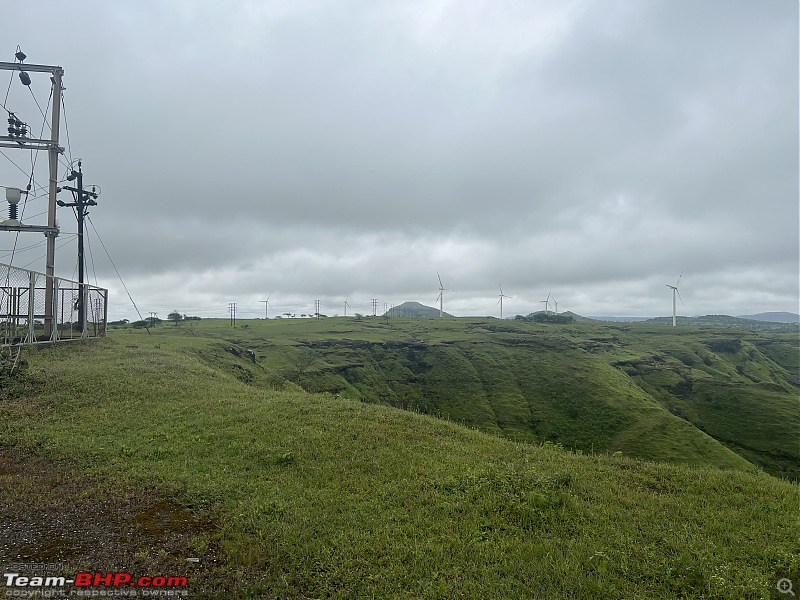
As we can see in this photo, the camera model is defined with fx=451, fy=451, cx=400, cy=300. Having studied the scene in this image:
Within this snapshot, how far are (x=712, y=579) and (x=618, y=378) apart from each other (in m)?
92.5

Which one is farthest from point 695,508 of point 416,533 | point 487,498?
point 416,533

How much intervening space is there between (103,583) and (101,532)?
180cm

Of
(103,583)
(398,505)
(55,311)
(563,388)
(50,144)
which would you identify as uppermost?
(50,144)

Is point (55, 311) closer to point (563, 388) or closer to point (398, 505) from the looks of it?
point (398, 505)

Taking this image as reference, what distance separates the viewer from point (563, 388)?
277 feet

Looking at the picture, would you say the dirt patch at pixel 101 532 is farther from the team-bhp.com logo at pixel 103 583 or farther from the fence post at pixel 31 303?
the fence post at pixel 31 303

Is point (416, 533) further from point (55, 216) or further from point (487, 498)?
point (55, 216)

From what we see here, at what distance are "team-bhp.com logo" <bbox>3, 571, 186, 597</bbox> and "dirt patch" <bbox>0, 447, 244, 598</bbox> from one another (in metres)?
0.12

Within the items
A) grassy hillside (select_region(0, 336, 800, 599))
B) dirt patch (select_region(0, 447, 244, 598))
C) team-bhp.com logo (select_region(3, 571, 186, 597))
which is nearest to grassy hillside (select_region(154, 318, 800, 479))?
grassy hillside (select_region(0, 336, 800, 599))

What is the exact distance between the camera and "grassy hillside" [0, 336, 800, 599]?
7.41 m

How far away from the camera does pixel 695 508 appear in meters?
10.5

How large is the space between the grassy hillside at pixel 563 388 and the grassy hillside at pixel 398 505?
35.2 meters

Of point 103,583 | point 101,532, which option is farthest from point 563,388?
point 103,583

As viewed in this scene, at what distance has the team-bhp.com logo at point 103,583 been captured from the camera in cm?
663
